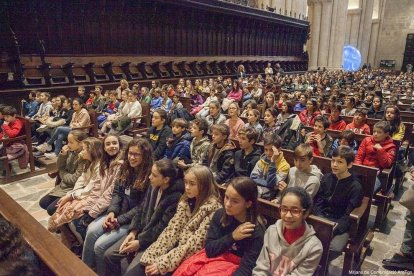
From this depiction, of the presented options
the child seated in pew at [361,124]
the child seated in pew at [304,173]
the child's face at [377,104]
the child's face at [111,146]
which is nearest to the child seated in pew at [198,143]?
the child's face at [111,146]

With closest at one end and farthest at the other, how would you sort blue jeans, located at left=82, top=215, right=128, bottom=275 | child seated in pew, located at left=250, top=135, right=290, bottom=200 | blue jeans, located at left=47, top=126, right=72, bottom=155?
blue jeans, located at left=82, top=215, right=128, bottom=275
child seated in pew, located at left=250, top=135, right=290, bottom=200
blue jeans, located at left=47, top=126, right=72, bottom=155

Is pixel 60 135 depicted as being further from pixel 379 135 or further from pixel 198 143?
pixel 379 135

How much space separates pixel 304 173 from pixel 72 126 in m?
Result: 5.12

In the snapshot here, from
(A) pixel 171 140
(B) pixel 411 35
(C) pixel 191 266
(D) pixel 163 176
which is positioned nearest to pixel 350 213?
(C) pixel 191 266

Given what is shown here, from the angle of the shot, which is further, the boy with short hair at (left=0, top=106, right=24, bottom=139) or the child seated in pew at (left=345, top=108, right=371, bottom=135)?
the boy with short hair at (left=0, top=106, right=24, bottom=139)

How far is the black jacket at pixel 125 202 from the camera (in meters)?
3.19

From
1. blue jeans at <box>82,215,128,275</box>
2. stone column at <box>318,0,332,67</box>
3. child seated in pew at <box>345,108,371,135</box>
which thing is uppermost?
stone column at <box>318,0,332,67</box>

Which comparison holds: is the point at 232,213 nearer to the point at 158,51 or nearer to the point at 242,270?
the point at 242,270

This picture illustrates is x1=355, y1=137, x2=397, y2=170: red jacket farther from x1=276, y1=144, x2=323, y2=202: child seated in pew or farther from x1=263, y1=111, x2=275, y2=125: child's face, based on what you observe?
x1=263, y1=111, x2=275, y2=125: child's face

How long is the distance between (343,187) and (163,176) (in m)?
1.83

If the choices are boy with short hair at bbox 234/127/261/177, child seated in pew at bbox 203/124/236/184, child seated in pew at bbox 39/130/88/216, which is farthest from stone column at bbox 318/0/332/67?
child seated in pew at bbox 39/130/88/216

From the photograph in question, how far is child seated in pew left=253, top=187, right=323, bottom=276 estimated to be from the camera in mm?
2139

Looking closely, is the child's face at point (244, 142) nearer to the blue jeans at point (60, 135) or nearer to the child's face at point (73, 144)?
the child's face at point (73, 144)

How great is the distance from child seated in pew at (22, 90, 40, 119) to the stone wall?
3729 cm
